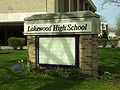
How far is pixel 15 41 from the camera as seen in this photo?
111ft

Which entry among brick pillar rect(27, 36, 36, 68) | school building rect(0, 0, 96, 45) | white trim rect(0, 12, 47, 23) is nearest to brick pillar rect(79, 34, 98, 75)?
Answer: brick pillar rect(27, 36, 36, 68)

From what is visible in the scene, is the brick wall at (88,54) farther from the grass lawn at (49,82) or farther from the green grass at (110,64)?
the green grass at (110,64)

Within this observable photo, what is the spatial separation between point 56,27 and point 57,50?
0.80 metres

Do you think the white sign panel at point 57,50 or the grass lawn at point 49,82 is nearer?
the grass lawn at point 49,82

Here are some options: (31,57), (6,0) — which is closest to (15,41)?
(6,0)

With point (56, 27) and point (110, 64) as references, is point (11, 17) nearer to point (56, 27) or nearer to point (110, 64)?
point (110, 64)

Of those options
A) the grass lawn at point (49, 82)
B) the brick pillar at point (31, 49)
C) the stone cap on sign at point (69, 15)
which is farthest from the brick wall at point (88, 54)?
the brick pillar at point (31, 49)

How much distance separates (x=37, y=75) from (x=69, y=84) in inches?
66.9

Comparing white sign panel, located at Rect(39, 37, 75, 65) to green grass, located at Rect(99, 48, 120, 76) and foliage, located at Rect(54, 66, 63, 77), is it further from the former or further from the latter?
green grass, located at Rect(99, 48, 120, 76)

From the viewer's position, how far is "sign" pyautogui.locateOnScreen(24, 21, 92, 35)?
1182cm

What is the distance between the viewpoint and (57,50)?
40.7 ft

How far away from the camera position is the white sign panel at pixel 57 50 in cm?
1216

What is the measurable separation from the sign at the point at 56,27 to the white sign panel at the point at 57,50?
28cm

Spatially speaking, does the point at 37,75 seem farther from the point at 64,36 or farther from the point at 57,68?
the point at 64,36
